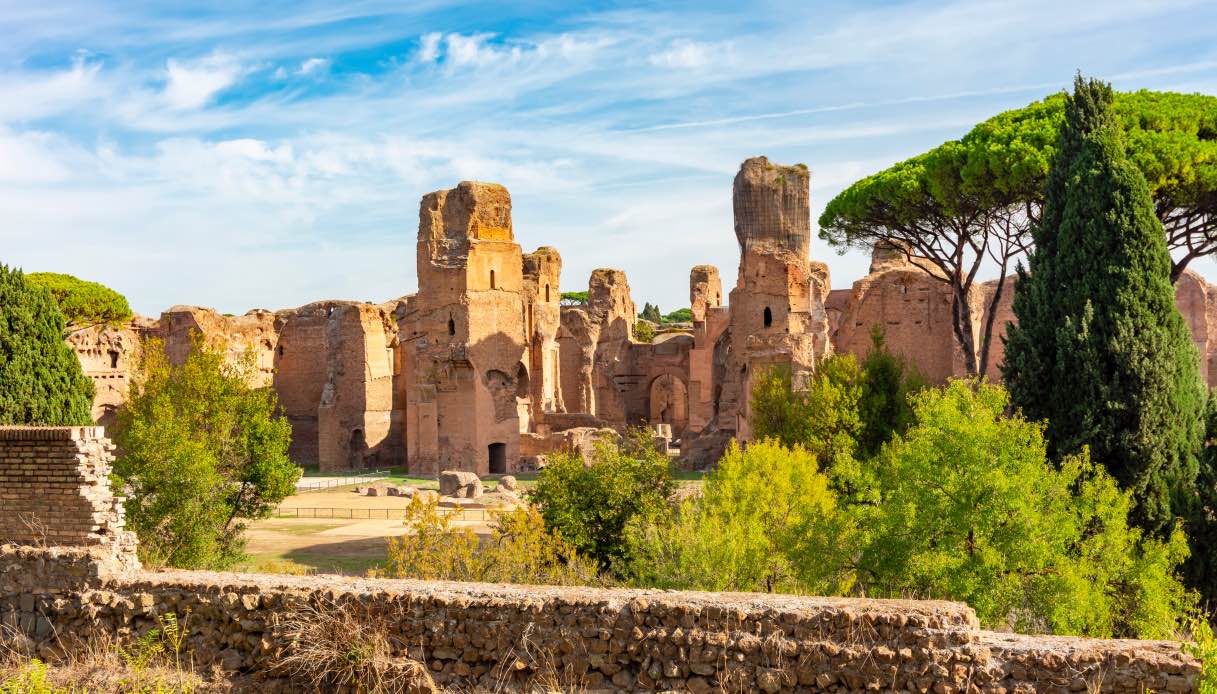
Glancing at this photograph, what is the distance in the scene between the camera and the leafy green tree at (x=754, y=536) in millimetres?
12703

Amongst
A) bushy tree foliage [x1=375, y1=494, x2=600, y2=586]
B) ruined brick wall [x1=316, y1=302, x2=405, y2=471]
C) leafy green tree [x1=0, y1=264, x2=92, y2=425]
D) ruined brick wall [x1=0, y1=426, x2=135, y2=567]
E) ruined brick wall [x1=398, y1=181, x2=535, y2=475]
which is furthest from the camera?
ruined brick wall [x1=316, y1=302, x2=405, y2=471]

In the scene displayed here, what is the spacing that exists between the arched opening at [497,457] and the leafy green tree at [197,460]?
18018 millimetres

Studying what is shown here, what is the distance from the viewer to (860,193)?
2619cm

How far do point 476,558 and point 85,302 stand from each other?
35.4 m

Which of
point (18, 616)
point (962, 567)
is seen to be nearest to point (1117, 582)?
point (962, 567)

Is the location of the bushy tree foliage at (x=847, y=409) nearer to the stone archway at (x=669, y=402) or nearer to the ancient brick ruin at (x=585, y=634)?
the ancient brick ruin at (x=585, y=634)

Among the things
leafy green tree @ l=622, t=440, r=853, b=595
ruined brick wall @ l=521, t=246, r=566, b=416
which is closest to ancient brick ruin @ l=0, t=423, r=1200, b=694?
leafy green tree @ l=622, t=440, r=853, b=595

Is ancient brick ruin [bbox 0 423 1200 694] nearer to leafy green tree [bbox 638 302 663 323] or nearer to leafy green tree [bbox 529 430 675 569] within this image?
leafy green tree [bbox 529 430 675 569]

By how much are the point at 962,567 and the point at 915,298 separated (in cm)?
2513

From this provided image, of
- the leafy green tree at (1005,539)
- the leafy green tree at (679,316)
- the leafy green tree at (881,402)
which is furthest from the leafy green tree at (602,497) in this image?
the leafy green tree at (679,316)

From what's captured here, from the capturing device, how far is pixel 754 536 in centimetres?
1397

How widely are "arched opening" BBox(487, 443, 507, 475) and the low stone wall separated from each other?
28.4 metres

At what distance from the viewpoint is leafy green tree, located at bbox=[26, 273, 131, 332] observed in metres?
42.3

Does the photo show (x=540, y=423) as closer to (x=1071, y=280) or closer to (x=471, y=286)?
(x=471, y=286)
